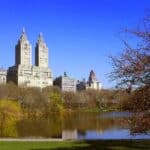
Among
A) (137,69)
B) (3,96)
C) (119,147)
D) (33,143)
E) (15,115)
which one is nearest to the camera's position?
(137,69)

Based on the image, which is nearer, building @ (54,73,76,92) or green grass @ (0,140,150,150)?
green grass @ (0,140,150,150)

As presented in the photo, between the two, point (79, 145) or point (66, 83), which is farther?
point (66, 83)

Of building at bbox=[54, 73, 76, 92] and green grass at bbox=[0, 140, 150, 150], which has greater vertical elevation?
building at bbox=[54, 73, 76, 92]

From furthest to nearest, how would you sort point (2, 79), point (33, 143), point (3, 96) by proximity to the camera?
point (2, 79) → point (3, 96) → point (33, 143)

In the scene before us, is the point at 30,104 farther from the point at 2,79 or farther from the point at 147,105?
the point at 2,79

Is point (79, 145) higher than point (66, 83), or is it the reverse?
point (66, 83)

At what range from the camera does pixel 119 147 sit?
20438mm

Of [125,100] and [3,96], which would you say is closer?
[125,100]

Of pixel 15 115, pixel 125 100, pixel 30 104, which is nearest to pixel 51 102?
pixel 30 104

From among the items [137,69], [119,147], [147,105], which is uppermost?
[137,69]

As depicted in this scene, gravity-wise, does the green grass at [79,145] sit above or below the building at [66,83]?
Result: below

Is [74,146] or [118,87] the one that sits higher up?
[118,87]

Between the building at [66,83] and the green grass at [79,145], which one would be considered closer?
the green grass at [79,145]

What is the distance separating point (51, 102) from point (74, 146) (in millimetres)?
77489
